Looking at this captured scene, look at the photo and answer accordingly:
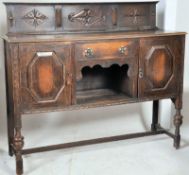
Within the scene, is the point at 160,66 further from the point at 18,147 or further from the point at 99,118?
the point at 18,147

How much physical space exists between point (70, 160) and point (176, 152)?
0.83m

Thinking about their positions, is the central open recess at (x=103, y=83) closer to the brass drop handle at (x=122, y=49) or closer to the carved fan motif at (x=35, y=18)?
the brass drop handle at (x=122, y=49)

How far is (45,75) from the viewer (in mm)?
2379

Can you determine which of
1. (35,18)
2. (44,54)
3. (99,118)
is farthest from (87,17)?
(99,118)

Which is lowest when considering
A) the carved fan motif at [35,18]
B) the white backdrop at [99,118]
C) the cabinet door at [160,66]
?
the white backdrop at [99,118]

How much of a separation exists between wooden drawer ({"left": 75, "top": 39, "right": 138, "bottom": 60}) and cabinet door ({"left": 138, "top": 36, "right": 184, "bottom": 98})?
0.09m

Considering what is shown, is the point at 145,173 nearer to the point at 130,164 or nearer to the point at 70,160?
the point at 130,164

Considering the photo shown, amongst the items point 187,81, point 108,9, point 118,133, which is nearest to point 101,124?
point 118,133

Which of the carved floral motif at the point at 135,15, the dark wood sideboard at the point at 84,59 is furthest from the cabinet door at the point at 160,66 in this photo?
the carved floral motif at the point at 135,15

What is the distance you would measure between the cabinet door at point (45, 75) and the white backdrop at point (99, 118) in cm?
70

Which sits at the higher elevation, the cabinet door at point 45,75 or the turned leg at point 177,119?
the cabinet door at point 45,75

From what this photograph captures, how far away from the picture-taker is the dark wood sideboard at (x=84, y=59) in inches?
92.5

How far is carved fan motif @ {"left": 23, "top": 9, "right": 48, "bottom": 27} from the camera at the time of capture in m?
2.61

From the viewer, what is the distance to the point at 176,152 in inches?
113
